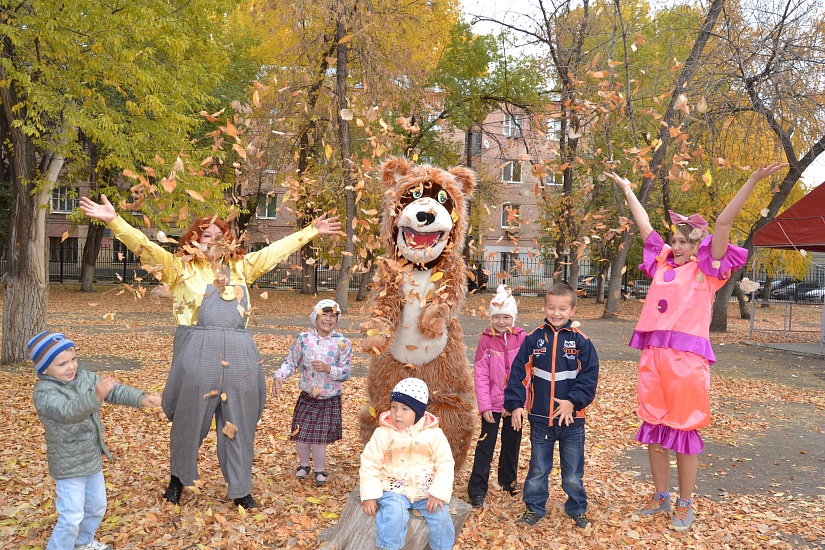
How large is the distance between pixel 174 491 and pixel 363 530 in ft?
4.95

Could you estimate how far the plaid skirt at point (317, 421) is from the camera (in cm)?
498

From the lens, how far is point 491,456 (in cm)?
470

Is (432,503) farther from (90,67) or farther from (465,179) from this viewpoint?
(90,67)

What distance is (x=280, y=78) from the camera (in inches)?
701

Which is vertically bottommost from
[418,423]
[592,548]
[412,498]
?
[592,548]

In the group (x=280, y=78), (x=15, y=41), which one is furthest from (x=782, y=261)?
(x=15, y=41)

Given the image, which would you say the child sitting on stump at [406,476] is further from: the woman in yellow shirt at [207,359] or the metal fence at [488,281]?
the metal fence at [488,281]

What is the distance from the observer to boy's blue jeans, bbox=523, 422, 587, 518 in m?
4.32

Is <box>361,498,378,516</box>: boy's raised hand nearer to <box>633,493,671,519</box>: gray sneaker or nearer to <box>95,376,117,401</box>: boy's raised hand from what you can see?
<box>95,376,117,401</box>: boy's raised hand

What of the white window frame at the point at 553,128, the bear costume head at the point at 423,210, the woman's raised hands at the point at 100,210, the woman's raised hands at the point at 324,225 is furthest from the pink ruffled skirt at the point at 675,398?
the white window frame at the point at 553,128

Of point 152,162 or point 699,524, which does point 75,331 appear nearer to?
point 152,162

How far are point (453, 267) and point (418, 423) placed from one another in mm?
1454

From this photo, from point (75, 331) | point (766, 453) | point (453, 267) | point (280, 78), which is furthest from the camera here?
point (280, 78)

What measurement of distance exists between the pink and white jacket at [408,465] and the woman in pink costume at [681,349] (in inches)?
60.1
